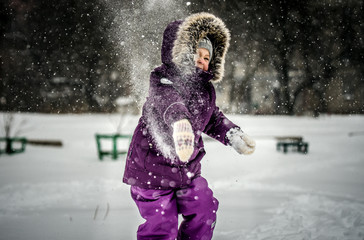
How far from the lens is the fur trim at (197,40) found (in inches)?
76.3

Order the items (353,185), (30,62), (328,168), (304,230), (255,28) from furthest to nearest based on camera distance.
Answer: (30,62)
(255,28)
(328,168)
(353,185)
(304,230)

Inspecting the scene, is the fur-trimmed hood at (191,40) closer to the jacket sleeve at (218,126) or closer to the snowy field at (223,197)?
the jacket sleeve at (218,126)

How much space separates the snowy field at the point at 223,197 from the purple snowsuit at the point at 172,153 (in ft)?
3.41

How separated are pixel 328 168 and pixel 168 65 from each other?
5.41 metres

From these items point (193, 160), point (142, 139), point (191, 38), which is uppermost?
point (191, 38)

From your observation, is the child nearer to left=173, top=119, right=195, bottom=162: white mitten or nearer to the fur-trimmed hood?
the fur-trimmed hood

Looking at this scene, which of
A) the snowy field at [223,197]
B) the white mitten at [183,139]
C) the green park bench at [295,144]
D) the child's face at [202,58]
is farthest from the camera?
the green park bench at [295,144]

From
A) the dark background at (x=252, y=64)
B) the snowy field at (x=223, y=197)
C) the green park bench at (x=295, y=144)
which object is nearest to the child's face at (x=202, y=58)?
the snowy field at (x=223, y=197)

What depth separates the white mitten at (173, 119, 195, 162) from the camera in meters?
1.55

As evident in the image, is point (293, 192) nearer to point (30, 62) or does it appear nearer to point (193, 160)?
point (193, 160)

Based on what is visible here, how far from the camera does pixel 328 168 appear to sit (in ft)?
20.8

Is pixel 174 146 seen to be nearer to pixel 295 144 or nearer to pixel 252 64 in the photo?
pixel 295 144

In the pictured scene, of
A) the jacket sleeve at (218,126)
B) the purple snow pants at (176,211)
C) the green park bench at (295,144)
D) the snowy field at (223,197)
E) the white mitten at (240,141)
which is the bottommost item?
the snowy field at (223,197)

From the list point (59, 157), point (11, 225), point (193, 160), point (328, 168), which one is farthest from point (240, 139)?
point (59, 157)
